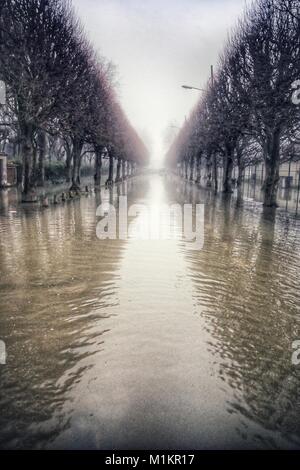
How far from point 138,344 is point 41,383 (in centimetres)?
130

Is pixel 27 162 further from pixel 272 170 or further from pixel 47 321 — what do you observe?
pixel 47 321

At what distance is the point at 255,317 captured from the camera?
5.38 m

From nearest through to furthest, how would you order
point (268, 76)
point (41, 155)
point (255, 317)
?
point (255, 317) → point (268, 76) → point (41, 155)

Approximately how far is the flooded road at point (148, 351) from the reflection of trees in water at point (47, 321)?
2 cm

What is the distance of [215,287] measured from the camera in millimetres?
6738

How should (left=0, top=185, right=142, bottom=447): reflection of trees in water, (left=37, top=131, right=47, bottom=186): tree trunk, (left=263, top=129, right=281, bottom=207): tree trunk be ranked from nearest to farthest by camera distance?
(left=0, top=185, right=142, bottom=447): reflection of trees in water
(left=263, top=129, right=281, bottom=207): tree trunk
(left=37, top=131, right=47, bottom=186): tree trunk

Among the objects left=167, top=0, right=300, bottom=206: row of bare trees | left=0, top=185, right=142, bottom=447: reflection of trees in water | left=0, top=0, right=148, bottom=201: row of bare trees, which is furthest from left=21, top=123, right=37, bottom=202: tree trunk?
left=167, top=0, right=300, bottom=206: row of bare trees

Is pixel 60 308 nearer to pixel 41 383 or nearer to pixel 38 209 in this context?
pixel 41 383

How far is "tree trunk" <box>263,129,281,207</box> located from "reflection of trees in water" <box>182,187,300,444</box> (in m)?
10.8

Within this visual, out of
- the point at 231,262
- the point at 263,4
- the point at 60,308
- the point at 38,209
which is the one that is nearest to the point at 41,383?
the point at 60,308

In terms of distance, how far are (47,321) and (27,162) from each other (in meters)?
17.1

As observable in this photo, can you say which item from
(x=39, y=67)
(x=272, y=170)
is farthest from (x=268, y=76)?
(x=39, y=67)

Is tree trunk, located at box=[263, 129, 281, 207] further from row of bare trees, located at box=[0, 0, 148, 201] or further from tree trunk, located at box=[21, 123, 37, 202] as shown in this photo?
tree trunk, located at box=[21, 123, 37, 202]

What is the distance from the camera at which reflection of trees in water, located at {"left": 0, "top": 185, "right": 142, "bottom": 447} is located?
323 cm
